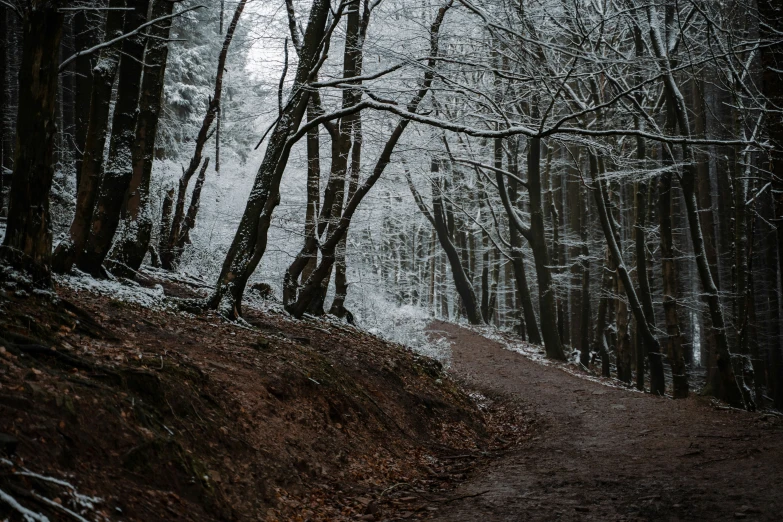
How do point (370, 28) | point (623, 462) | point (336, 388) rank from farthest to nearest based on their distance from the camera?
1. point (370, 28)
2. point (336, 388)
3. point (623, 462)

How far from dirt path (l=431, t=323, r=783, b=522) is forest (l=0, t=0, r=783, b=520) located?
0.35 meters

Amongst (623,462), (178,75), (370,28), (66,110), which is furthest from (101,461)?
(178,75)

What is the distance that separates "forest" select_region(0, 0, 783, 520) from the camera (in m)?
6.30

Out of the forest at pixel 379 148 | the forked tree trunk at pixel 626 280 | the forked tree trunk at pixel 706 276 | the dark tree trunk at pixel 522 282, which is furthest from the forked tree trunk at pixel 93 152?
the dark tree trunk at pixel 522 282

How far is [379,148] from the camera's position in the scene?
1420cm

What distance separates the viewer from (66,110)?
1502 cm

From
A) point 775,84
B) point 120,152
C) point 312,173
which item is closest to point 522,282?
point 312,173

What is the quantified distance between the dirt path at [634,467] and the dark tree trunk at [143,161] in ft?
20.7

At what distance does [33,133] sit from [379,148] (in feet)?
32.4

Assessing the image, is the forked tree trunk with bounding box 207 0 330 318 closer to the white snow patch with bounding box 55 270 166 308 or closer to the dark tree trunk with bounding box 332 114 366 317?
the white snow patch with bounding box 55 270 166 308

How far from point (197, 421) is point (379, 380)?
449cm

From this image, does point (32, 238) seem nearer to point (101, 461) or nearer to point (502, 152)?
point (101, 461)

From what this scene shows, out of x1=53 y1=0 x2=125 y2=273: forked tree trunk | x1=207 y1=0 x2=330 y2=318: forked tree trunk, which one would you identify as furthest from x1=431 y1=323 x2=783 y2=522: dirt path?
x1=53 y1=0 x2=125 y2=273: forked tree trunk

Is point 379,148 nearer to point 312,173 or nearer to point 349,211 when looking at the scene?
point 312,173
